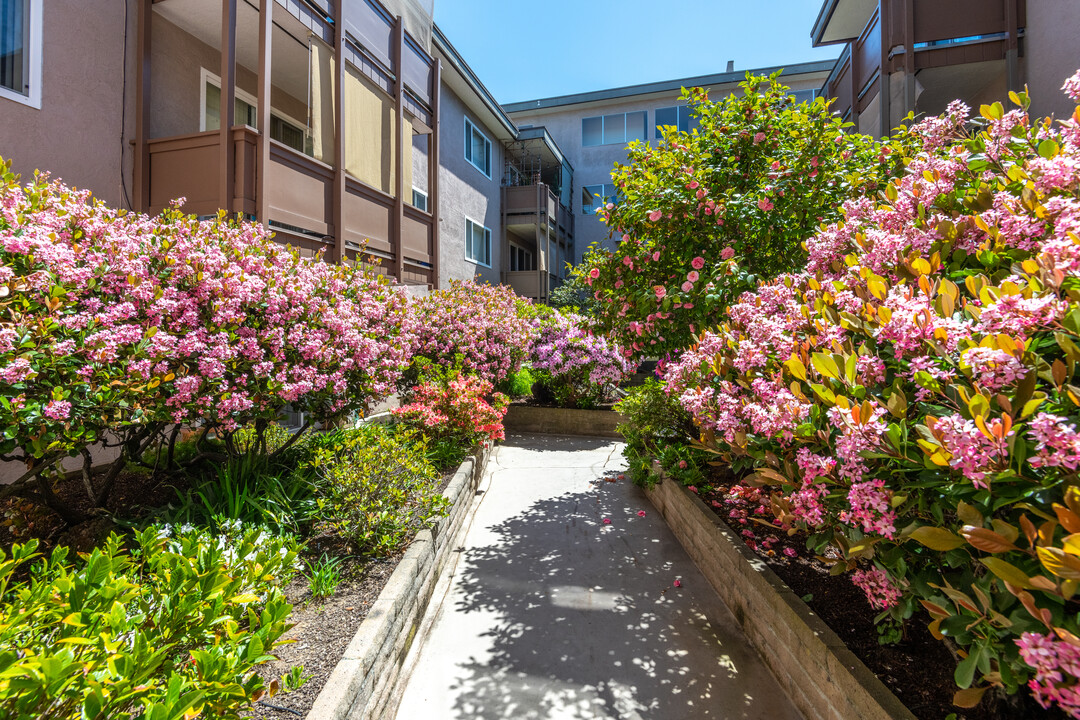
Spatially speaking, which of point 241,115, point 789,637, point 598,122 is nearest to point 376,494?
point 789,637

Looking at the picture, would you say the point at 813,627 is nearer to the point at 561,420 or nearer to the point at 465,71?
the point at 561,420

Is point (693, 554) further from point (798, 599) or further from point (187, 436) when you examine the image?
point (187, 436)

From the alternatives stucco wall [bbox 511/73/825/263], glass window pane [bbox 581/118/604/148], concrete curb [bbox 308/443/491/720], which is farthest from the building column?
glass window pane [bbox 581/118/604/148]

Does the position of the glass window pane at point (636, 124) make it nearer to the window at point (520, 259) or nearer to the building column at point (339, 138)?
the window at point (520, 259)

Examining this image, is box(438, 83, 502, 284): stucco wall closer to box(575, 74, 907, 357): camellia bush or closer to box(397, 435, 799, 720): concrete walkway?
box(575, 74, 907, 357): camellia bush

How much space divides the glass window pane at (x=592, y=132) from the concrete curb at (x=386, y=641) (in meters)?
21.3

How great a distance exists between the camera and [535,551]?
483 cm

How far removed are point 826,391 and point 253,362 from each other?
12.4ft

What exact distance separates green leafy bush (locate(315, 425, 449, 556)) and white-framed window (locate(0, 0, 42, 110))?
493cm

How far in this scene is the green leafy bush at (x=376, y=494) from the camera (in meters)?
3.80

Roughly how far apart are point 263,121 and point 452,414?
4.38 metres

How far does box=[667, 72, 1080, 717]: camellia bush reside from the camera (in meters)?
1.33

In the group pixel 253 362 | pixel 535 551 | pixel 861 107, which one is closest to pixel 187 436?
pixel 253 362

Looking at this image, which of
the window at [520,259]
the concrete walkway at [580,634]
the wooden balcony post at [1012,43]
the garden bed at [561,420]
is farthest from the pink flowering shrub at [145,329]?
the window at [520,259]
